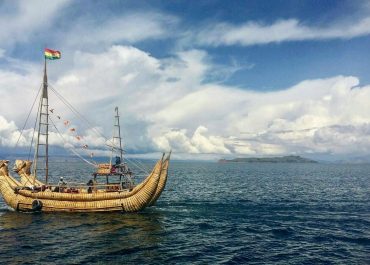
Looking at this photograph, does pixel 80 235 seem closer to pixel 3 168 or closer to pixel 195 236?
pixel 195 236

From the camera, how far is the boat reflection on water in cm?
3000

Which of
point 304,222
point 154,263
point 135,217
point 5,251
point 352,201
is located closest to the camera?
point 154,263

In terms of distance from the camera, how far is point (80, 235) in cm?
3625

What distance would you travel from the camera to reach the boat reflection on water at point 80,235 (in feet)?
98.4

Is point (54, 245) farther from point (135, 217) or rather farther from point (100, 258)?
point (135, 217)

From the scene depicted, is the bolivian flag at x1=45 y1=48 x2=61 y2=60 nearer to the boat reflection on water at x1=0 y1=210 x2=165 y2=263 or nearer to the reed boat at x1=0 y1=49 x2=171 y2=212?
the reed boat at x1=0 y1=49 x2=171 y2=212

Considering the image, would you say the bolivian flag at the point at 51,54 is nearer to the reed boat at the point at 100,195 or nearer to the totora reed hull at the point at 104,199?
the reed boat at the point at 100,195

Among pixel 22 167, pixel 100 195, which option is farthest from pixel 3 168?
pixel 100 195

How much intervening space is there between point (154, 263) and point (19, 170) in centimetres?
3789

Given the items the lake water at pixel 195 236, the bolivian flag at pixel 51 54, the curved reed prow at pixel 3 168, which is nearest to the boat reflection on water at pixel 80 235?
the lake water at pixel 195 236

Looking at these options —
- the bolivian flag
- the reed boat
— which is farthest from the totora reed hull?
the bolivian flag

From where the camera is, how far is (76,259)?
93.9 feet

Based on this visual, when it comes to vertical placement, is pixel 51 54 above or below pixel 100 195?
above

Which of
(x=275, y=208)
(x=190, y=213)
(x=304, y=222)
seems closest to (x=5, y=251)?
(x=190, y=213)
